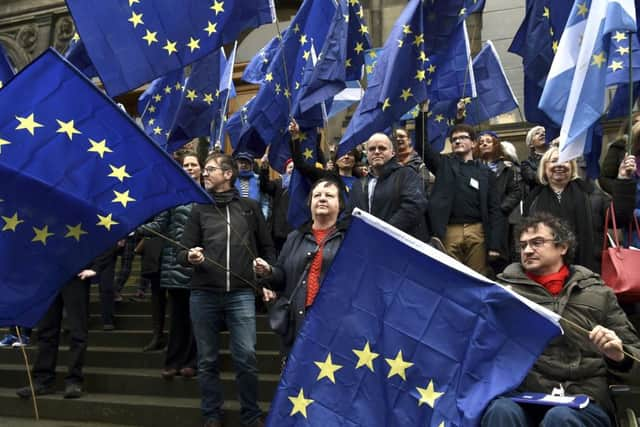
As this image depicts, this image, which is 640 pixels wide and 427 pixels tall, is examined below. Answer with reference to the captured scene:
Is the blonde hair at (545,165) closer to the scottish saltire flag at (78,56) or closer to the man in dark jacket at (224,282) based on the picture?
the man in dark jacket at (224,282)

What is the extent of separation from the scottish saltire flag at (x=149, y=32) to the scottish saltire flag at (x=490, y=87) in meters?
3.64

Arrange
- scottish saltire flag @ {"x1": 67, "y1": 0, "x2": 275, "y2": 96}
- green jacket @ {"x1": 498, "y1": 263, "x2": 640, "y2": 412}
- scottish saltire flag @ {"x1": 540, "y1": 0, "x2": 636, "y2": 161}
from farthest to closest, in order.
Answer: scottish saltire flag @ {"x1": 67, "y1": 0, "x2": 275, "y2": 96} < scottish saltire flag @ {"x1": 540, "y1": 0, "x2": 636, "y2": 161} < green jacket @ {"x1": 498, "y1": 263, "x2": 640, "y2": 412}

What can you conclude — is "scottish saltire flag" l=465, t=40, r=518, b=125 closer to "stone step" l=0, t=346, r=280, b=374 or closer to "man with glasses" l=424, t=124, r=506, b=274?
"man with glasses" l=424, t=124, r=506, b=274

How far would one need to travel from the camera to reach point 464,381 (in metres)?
3.54

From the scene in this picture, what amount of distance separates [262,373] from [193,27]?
2885mm

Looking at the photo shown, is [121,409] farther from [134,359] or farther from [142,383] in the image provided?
[134,359]

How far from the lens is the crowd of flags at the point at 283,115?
3.72 metres

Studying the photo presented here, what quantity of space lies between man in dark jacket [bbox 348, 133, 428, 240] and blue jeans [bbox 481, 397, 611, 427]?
2.16 m

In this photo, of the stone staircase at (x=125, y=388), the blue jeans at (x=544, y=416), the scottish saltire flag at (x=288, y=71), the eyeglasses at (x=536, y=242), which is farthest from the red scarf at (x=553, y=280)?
the scottish saltire flag at (x=288, y=71)

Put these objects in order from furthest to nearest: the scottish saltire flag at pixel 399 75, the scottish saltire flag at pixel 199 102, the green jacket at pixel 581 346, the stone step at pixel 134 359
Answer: the scottish saltire flag at pixel 199 102 → the stone step at pixel 134 359 → the scottish saltire flag at pixel 399 75 → the green jacket at pixel 581 346

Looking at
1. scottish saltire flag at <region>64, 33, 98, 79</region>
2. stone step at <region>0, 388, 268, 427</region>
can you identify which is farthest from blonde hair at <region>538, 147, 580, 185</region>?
scottish saltire flag at <region>64, 33, 98, 79</region>

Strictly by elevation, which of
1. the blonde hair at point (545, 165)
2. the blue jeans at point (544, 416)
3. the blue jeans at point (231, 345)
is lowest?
the blue jeans at point (231, 345)

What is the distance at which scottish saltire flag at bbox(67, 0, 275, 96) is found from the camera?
5188 millimetres

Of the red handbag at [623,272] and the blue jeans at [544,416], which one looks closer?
the blue jeans at [544,416]
